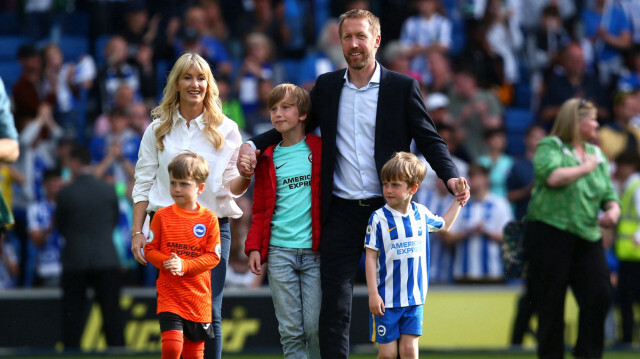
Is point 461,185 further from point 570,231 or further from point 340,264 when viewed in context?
point 570,231

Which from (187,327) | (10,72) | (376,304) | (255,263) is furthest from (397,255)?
(10,72)

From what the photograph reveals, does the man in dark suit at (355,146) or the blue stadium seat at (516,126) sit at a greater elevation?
the blue stadium seat at (516,126)

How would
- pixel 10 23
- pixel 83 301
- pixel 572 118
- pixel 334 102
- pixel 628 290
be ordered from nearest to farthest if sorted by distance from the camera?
1. pixel 334 102
2. pixel 572 118
3. pixel 83 301
4. pixel 628 290
5. pixel 10 23

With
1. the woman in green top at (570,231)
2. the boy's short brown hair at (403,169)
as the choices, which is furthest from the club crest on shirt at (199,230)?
the woman in green top at (570,231)

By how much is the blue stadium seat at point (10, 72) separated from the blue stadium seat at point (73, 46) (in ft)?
2.50

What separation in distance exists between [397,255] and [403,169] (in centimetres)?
54

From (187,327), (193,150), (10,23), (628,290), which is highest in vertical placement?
(10,23)

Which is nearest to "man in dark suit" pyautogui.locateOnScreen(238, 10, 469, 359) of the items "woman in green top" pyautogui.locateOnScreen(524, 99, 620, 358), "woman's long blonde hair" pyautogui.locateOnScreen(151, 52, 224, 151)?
"woman's long blonde hair" pyautogui.locateOnScreen(151, 52, 224, 151)

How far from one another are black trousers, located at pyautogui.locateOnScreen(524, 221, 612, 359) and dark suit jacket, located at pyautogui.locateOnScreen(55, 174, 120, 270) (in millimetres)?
4746

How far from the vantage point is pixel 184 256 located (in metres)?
5.66

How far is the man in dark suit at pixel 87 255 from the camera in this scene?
1030 cm

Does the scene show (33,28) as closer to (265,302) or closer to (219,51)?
(219,51)

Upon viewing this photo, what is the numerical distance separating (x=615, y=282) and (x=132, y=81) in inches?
278

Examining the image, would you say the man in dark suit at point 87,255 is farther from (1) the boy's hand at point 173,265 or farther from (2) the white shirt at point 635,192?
(2) the white shirt at point 635,192
